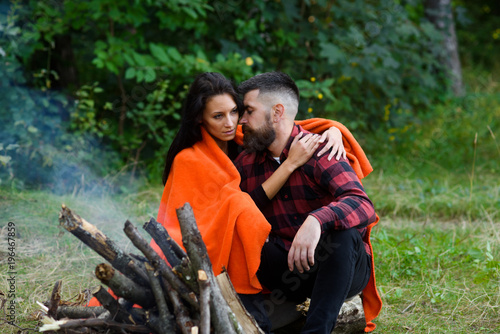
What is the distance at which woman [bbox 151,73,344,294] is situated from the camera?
264 cm

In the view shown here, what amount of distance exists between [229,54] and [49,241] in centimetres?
251

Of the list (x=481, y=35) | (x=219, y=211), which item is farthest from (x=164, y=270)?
(x=481, y=35)

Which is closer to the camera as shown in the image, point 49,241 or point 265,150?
point 265,150

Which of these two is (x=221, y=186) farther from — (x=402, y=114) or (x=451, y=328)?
(x=402, y=114)

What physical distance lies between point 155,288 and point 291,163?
0.96 meters

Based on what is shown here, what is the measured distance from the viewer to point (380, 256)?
12.5 feet

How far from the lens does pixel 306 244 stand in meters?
2.40

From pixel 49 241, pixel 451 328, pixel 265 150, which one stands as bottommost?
pixel 451 328

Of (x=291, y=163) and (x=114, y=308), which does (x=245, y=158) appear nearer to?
(x=291, y=163)

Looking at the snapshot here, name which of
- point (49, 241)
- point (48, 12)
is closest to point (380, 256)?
point (49, 241)

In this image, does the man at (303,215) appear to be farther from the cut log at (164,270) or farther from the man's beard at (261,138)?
the cut log at (164,270)

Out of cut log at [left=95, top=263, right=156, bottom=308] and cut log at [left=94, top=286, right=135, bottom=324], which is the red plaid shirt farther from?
cut log at [left=94, top=286, right=135, bottom=324]

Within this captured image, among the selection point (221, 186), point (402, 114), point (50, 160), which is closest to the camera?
point (221, 186)

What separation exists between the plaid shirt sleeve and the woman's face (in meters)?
0.54
